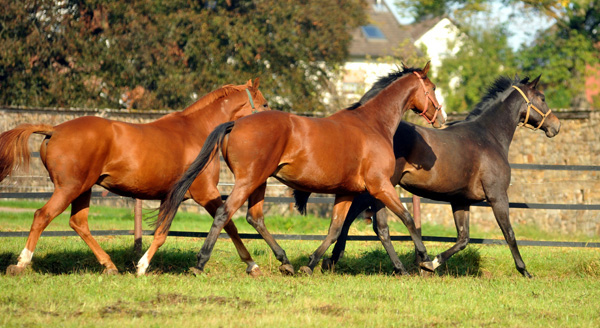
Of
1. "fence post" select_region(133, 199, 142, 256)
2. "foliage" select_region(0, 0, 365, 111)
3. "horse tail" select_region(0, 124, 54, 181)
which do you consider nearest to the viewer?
"horse tail" select_region(0, 124, 54, 181)

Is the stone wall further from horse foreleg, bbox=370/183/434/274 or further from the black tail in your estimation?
the black tail

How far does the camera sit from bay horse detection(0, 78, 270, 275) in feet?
21.2

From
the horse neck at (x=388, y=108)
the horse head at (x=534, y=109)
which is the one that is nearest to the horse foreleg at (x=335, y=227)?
the horse neck at (x=388, y=108)

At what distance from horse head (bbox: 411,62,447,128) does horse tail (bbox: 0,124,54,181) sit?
4.02 metres

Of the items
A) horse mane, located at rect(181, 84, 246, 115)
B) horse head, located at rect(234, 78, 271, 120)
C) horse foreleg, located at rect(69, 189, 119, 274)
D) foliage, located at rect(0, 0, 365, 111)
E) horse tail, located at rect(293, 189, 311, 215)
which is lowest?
foliage, located at rect(0, 0, 365, 111)

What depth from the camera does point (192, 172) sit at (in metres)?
6.55

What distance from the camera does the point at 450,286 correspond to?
6652 mm

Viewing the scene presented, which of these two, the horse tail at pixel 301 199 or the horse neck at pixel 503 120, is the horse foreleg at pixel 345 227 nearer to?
the horse tail at pixel 301 199

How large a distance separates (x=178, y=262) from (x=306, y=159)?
2.44 m

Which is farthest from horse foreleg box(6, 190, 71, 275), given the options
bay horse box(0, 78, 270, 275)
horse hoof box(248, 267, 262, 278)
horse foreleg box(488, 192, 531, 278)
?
horse foreleg box(488, 192, 531, 278)

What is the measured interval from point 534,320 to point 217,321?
2.40 metres

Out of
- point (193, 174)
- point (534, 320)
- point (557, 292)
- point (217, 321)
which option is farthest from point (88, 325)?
point (557, 292)

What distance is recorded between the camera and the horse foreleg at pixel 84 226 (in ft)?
23.0

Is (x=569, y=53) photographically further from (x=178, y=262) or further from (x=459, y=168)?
(x=178, y=262)
